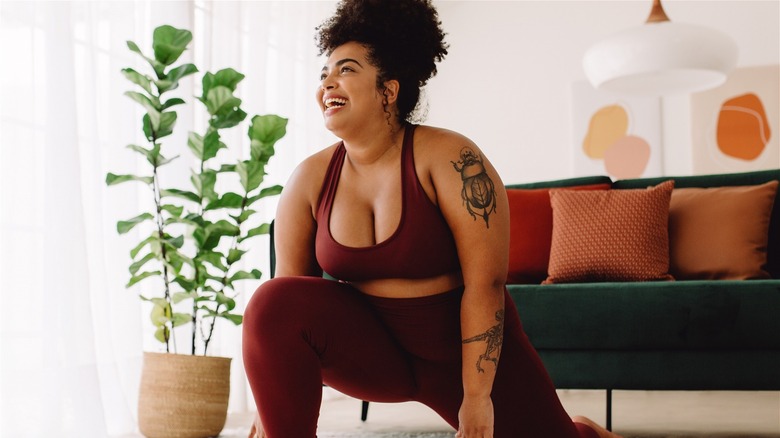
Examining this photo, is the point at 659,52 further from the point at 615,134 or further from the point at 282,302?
the point at 615,134

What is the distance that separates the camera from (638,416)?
3068mm

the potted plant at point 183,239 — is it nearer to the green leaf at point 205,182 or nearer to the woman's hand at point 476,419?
the green leaf at point 205,182

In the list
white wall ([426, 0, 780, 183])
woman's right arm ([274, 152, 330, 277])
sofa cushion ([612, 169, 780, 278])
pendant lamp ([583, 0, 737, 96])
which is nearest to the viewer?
woman's right arm ([274, 152, 330, 277])

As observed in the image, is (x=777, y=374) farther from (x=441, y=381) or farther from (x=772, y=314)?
(x=441, y=381)

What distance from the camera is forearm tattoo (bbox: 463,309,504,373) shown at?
51.6 inches

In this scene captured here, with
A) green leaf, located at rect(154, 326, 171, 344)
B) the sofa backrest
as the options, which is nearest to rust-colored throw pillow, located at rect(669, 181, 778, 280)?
the sofa backrest

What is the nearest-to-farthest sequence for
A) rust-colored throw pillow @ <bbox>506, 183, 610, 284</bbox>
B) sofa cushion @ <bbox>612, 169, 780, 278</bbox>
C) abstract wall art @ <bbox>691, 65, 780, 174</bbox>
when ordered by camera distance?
sofa cushion @ <bbox>612, 169, 780, 278</bbox> → rust-colored throw pillow @ <bbox>506, 183, 610, 284</bbox> → abstract wall art @ <bbox>691, 65, 780, 174</bbox>

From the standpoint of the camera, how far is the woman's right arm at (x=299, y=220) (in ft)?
4.91

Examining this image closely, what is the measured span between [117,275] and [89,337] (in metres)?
0.31

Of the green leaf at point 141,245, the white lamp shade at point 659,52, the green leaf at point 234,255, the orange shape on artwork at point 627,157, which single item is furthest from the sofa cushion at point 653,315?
the orange shape on artwork at point 627,157

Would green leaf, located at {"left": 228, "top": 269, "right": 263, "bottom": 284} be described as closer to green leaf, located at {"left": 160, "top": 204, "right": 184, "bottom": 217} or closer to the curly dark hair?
green leaf, located at {"left": 160, "top": 204, "right": 184, "bottom": 217}

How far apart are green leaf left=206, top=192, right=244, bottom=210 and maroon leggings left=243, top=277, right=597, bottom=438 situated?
127 cm

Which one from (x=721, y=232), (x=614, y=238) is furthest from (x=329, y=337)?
(x=721, y=232)

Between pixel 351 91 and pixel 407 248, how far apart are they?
0.97 feet
